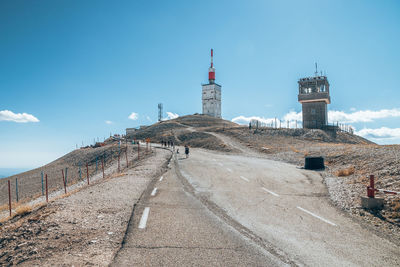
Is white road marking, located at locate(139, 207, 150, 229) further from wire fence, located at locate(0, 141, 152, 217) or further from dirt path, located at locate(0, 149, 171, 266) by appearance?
wire fence, located at locate(0, 141, 152, 217)

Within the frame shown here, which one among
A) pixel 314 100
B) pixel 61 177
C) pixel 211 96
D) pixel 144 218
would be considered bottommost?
pixel 61 177

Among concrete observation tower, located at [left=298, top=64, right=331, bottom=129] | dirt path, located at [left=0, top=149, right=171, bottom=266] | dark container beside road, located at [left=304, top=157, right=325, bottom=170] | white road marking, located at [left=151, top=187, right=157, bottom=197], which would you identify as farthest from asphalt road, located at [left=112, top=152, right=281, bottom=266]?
concrete observation tower, located at [left=298, top=64, right=331, bottom=129]

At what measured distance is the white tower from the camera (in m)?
124

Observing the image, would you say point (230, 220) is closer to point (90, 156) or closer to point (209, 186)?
point (209, 186)

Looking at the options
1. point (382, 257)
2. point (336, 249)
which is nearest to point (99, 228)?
point (336, 249)

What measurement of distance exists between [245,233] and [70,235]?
4.66 m

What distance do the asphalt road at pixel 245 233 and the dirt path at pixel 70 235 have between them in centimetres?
48

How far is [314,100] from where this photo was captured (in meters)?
75.3

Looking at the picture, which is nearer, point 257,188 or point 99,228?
point 99,228

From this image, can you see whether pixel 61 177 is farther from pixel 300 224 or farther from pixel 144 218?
pixel 300 224

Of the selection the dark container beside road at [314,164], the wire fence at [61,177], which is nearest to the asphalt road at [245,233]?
the dark container beside road at [314,164]

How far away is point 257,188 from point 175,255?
9610mm

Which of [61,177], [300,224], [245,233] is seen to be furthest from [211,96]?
[245,233]

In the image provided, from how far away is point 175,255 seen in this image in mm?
5895
